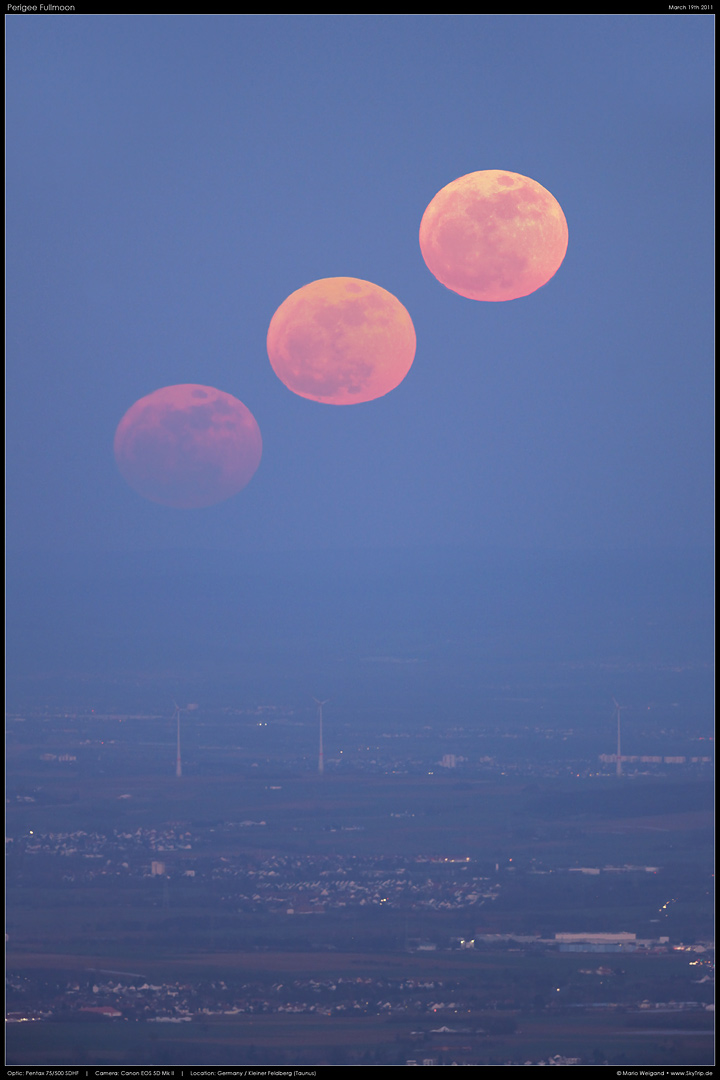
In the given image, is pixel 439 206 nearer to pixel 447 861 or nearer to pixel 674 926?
pixel 674 926

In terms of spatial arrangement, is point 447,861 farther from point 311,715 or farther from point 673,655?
point 673,655

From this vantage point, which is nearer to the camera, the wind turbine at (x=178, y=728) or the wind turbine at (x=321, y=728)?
the wind turbine at (x=178, y=728)

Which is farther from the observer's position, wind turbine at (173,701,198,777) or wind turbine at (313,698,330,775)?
wind turbine at (313,698,330,775)

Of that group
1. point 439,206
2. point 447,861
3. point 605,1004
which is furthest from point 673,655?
point 439,206

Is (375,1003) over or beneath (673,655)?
beneath

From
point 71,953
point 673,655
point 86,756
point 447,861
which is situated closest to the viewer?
point 71,953

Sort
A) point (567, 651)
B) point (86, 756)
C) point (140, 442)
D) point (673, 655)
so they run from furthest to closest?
point (567, 651), point (673, 655), point (86, 756), point (140, 442)

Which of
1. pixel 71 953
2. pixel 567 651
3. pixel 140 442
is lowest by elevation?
pixel 71 953

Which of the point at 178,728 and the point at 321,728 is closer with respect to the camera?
the point at 178,728

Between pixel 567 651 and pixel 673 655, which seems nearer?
pixel 673 655
